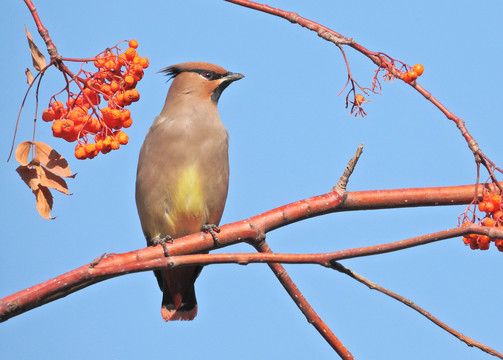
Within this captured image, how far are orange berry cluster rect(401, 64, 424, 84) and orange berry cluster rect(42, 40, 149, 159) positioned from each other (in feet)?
3.28

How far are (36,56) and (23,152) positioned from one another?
428 mm

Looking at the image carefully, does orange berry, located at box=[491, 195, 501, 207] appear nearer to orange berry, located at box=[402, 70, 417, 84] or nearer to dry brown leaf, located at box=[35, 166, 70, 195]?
orange berry, located at box=[402, 70, 417, 84]

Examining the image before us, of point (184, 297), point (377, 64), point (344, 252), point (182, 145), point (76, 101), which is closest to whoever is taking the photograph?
point (344, 252)

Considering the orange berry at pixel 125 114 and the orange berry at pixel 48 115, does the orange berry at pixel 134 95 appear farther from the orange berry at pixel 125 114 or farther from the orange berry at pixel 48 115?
the orange berry at pixel 48 115

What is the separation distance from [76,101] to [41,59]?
1.30 feet

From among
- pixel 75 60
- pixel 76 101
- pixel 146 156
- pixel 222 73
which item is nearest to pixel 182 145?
pixel 146 156

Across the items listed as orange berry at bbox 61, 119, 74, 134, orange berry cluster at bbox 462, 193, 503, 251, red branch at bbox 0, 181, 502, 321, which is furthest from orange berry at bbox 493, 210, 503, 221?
orange berry at bbox 61, 119, 74, 134

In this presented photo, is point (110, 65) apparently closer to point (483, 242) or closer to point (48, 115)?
point (48, 115)

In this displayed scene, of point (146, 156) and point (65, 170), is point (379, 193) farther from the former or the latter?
point (146, 156)

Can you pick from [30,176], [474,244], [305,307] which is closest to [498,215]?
[474,244]

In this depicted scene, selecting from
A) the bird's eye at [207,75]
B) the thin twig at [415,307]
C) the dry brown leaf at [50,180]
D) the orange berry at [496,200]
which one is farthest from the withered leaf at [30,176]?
the bird's eye at [207,75]

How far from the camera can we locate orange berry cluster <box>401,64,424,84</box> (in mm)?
2830

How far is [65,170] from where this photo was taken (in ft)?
9.52

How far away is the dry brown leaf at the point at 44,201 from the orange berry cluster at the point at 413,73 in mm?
1410
